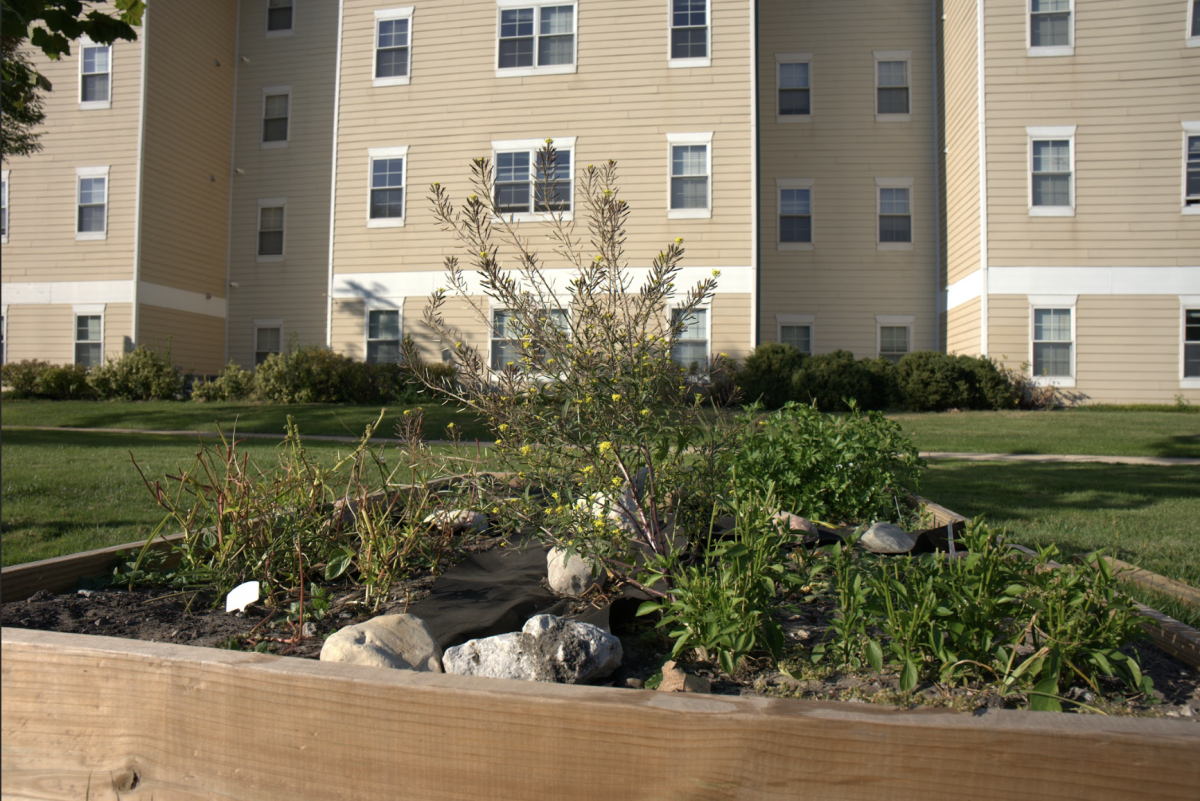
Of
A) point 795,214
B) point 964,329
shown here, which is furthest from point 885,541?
point 795,214

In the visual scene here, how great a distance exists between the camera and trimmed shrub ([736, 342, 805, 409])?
45.3 feet

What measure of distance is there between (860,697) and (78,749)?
1.83m

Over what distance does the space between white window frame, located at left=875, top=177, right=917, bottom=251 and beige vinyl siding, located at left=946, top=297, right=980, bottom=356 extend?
1833 mm

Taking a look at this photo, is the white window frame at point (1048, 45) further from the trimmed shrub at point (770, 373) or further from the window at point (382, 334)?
the window at point (382, 334)

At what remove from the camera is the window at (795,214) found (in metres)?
17.0

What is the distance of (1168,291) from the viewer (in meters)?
14.1

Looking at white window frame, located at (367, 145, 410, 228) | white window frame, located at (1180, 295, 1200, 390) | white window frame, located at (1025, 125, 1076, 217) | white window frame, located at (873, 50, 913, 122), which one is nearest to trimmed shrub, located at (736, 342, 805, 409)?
white window frame, located at (1025, 125, 1076, 217)

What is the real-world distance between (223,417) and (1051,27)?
16725 millimetres

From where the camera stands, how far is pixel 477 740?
1.51m

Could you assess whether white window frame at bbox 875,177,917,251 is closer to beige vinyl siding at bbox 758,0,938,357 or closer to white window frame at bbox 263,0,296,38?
beige vinyl siding at bbox 758,0,938,357

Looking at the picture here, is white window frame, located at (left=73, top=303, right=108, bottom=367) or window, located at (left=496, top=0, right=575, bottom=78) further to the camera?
white window frame, located at (left=73, top=303, right=108, bottom=367)

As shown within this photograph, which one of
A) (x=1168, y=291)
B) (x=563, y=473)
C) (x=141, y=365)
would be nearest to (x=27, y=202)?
(x=141, y=365)

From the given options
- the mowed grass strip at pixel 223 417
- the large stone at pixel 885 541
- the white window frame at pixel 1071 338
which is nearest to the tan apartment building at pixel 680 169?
the white window frame at pixel 1071 338

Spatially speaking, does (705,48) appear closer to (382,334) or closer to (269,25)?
(382,334)
